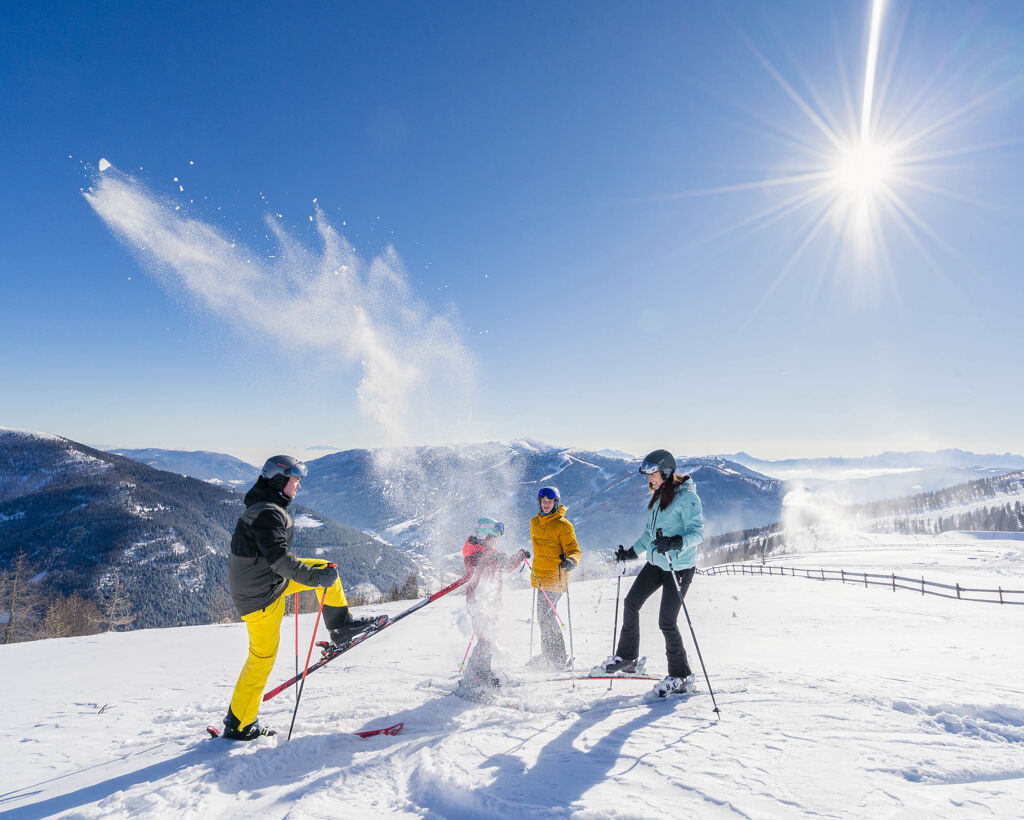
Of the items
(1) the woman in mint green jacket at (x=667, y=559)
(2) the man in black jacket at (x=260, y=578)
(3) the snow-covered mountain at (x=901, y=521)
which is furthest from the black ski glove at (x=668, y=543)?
(3) the snow-covered mountain at (x=901, y=521)

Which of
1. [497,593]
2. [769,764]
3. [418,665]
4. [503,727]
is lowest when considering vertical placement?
[418,665]

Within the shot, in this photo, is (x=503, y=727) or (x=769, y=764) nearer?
(x=769, y=764)

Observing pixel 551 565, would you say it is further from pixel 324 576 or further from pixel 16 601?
pixel 16 601

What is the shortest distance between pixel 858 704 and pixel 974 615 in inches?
471

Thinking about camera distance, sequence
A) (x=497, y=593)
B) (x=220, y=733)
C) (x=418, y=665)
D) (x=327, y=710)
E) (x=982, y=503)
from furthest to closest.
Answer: (x=982, y=503) → (x=418, y=665) → (x=497, y=593) → (x=327, y=710) → (x=220, y=733)

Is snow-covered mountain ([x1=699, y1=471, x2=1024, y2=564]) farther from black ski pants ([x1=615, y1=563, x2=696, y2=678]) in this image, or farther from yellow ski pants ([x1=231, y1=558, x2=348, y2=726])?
yellow ski pants ([x1=231, y1=558, x2=348, y2=726])

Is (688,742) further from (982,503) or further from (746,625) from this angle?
(982,503)

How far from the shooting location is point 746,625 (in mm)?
11008

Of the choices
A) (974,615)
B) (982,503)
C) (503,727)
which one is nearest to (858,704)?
(503,727)

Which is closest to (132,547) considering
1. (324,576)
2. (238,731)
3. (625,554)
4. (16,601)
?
(16,601)

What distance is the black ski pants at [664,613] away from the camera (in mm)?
5016

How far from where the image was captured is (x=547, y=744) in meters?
3.91

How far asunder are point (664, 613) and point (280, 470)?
429cm

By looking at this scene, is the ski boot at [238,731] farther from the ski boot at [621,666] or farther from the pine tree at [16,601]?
the pine tree at [16,601]
